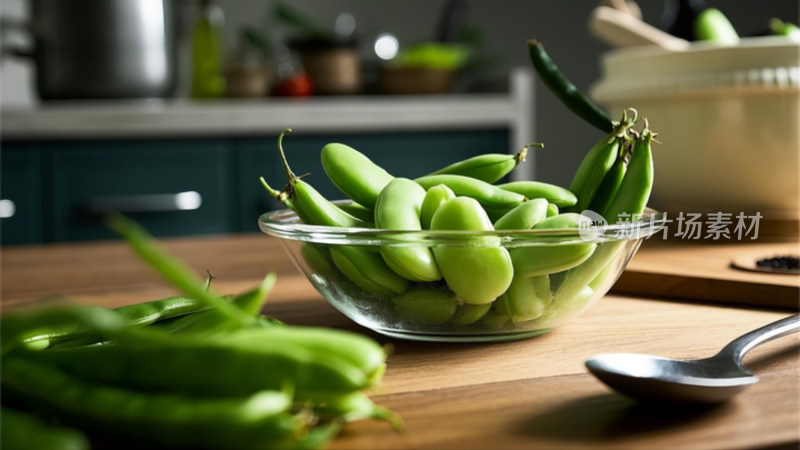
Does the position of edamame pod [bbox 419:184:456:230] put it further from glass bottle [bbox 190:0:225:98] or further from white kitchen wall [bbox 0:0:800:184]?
white kitchen wall [bbox 0:0:800:184]

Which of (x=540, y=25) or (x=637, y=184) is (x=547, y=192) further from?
(x=540, y=25)

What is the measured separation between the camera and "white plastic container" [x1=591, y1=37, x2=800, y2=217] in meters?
1.12

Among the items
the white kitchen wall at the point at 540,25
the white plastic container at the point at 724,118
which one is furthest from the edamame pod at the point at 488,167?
the white kitchen wall at the point at 540,25

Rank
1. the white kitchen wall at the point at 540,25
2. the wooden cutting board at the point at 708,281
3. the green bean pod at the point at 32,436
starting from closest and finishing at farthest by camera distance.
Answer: the green bean pod at the point at 32,436, the wooden cutting board at the point at 708,281, the white kitchen wall at the point at 540,25

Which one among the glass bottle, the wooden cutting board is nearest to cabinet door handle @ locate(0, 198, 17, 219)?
the glass bottle

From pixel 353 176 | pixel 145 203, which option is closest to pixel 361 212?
pixel 353 176

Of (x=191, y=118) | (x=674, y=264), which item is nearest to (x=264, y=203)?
(x=191, y=118)

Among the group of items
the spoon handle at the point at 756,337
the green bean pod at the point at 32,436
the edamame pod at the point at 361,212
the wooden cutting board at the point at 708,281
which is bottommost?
the wooden cutting board at the point at 708,281

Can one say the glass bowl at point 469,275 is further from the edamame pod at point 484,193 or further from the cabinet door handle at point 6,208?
the cabinet door handle at point 6,208

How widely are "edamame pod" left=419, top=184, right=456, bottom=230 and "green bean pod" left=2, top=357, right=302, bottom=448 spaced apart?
9.6 inches

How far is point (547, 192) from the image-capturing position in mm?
649

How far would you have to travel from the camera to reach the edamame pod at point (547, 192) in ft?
2.12

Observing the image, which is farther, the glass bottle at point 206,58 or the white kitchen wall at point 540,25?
the white kitchen wall at point 540,25

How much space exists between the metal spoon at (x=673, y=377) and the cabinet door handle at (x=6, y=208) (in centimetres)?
194
